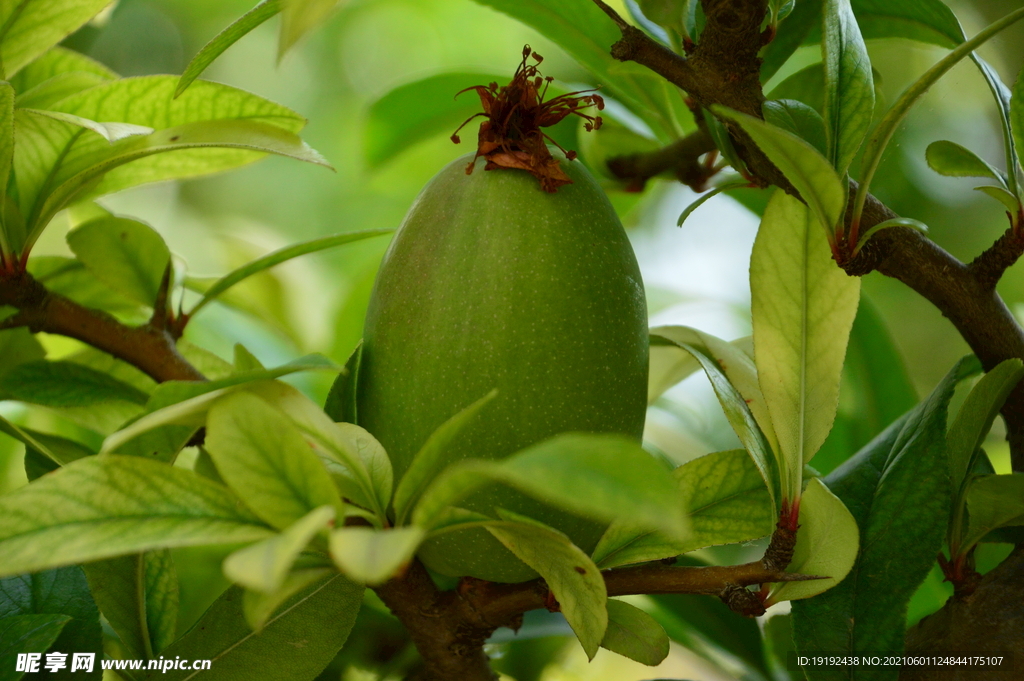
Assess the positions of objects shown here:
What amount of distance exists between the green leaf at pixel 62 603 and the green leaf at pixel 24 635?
27mm

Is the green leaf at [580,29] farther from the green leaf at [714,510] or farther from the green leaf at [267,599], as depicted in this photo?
the green leaf at [267,599]

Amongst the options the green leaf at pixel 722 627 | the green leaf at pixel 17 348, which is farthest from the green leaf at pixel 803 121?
the green leaf at pixel 17 348

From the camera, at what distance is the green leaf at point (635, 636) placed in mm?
398

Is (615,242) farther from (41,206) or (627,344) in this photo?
(41,206)

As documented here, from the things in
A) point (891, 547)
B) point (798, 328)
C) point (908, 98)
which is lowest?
point (891, 547)

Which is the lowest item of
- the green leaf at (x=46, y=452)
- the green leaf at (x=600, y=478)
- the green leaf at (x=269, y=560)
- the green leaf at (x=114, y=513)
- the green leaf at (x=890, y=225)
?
the green leaf at (x=46, y=452)

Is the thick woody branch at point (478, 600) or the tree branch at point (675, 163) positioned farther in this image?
the tree branch at point (675, 163)

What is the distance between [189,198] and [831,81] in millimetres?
1734

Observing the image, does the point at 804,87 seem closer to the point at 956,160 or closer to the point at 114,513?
the point at 956,160

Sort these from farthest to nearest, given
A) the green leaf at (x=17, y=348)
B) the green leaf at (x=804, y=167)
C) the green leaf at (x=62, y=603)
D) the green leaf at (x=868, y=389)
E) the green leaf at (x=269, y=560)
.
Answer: the green leaf at (x=868, y=389) < the green leaf at (x=17, y=348) < the green leaf at (x=62, y=603) < the green leaf at (x=804, y=167) < the green leaf at (x=269, y=560)

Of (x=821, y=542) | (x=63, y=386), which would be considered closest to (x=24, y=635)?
(x=63, y=386)

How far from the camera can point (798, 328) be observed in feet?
1.27

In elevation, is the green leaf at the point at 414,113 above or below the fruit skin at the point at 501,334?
above

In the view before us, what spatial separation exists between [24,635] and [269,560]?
23cm
